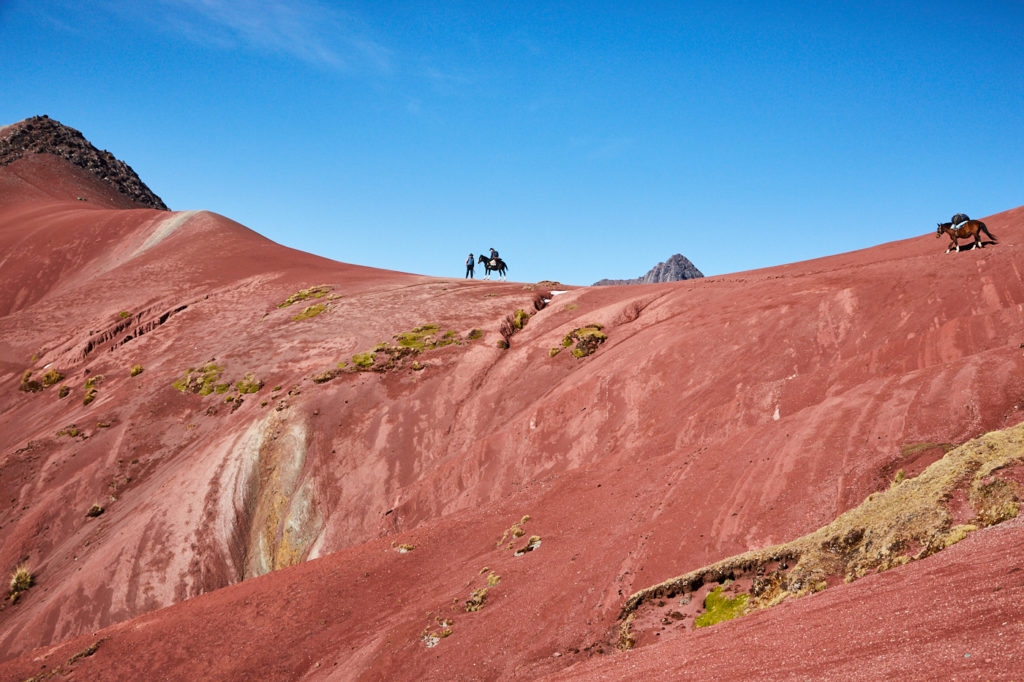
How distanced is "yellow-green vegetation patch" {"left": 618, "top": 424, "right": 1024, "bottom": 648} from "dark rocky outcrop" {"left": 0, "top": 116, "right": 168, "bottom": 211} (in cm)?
11682

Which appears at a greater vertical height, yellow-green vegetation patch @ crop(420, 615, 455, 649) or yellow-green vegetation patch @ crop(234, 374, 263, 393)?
yellow-green vegetation patch @ crop(234, 374, 263, 393)

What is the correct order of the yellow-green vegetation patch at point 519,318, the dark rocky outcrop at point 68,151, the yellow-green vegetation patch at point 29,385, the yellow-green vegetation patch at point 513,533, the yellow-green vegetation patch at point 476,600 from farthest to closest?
the dark rocky outcrop at point 68,151
the yellow-green vegetation patch at point 29,385
the yellow-green vegetation patch at point 519,318
the yellow-green vegetation patch at point 513,533
the yellow-green vegetation patch at point 476,600

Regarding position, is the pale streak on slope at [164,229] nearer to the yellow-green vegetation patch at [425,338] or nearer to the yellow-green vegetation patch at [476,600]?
the yellow-green vegetation patch at [425,338]

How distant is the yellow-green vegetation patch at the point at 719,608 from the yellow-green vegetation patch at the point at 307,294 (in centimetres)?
3770

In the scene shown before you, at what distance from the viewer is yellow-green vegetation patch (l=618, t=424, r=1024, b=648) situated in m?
10.7

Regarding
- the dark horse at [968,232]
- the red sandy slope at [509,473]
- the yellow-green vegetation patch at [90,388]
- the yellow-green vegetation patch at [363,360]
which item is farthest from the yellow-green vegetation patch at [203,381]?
the dark horse at [968,232]

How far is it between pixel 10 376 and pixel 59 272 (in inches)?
805

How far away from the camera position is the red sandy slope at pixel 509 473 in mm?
13586

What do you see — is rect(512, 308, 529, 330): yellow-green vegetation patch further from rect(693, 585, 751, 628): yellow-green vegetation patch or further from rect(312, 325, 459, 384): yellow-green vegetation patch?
rect(693, 585, 751, 628): yellow-green vegetation patch

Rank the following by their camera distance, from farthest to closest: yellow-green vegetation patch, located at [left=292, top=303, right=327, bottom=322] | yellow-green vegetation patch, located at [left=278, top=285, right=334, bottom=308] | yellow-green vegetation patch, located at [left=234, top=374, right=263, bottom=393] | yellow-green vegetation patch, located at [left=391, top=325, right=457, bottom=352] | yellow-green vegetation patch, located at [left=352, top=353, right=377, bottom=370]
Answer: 1. yellow-green vegetation patch, located at [left=278, top=285, right=334, bottom=308]
2. yellow-green vegetation patch, located at [left=292, top=303, right=327, bottom=322]
3. yellow-green vegetation patch, located at [left=391, top=325, right=457, bottom=352]
4. yellow-green vegetation patch, located at [left=234, top=374, right=263, bottom=393]
5. yellow-green vegetation patch, located at [left=352, top=353, right=377, bottom=370]

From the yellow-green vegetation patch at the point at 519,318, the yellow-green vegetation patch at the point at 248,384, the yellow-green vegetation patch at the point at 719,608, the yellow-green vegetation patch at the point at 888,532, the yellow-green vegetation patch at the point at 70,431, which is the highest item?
the yellow-green vegetation patch at the point at 519,318

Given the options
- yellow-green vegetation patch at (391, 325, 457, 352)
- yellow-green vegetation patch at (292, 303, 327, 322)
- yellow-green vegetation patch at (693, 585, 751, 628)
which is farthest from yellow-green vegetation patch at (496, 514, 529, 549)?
yellow-green vegetation patch at (292, 303, 327, 322)

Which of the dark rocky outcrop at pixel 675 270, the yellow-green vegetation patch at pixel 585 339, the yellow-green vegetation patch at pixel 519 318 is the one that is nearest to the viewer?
the yellow-green vegetation patch at pixel 585 339

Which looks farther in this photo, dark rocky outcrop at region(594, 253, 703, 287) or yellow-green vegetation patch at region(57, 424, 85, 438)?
dark rocky outcrop at region(594, 253, 703, 287)
